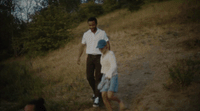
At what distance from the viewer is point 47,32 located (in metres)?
13.9

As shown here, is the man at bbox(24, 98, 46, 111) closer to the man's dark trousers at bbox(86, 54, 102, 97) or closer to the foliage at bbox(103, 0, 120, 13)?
the man's dark trousers at bbox(86, 54, 102, 97)

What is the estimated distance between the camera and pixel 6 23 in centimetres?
1731

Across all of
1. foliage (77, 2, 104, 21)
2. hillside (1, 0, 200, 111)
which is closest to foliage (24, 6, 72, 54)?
hillside (1, 0, 200, 111)

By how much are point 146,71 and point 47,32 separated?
37.4 feet

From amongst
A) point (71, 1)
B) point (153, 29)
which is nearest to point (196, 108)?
point (153, 29)

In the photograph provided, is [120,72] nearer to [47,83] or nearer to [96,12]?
[47,83]

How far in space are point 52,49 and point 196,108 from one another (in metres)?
13.8

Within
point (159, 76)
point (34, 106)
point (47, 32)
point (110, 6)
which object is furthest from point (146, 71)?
point (110, 6)

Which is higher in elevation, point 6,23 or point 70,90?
point 6,23

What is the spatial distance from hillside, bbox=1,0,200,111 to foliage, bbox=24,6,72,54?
1.56 metres

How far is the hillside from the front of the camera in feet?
10.7

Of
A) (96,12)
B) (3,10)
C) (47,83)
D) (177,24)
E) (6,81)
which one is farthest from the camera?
(96,12)

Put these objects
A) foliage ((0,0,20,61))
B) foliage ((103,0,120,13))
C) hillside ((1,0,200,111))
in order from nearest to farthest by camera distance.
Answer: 1. hillside ((1,0,200,111))
2. foliage ((0,0,20,61))
3. foliage ((103,0,120,13))

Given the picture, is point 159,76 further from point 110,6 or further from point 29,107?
point 110,6
